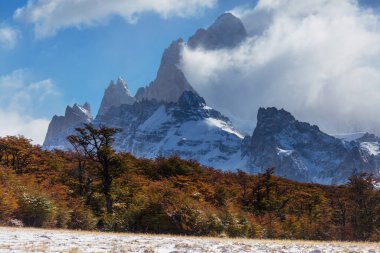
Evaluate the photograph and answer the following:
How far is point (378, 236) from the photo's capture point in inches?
1821

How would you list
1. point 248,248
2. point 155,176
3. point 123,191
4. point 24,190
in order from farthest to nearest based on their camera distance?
point 155,176 → point 123,191 → point 24,190 → point 248,248

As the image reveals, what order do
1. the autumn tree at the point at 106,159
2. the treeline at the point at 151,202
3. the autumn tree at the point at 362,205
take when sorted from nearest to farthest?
the treeline at the point at 151,202 < the autumn tree at the point at 106,159 < the autumn tree at the point at 362,205

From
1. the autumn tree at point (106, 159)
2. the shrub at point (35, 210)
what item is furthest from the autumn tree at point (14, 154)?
the shrub at point (35, 210)

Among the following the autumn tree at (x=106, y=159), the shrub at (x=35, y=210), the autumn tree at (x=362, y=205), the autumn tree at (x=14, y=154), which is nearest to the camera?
the shrub at (x=35, y=210)

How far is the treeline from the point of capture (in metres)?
38.3

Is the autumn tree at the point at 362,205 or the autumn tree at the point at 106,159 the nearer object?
the autumn tree at the point at 106,159

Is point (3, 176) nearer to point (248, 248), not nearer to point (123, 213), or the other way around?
point (123, 213)

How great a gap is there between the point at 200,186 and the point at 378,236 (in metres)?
20.1

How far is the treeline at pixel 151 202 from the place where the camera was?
38.3 metres

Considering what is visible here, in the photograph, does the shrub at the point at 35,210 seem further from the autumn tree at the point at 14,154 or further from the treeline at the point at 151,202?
the autumn tree at the point at 14,154

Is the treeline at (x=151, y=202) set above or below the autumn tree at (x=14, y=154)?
below

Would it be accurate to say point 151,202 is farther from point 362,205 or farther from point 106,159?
point 362,205

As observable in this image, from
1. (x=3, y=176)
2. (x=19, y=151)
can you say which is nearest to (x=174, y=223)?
(x=3, y=176)

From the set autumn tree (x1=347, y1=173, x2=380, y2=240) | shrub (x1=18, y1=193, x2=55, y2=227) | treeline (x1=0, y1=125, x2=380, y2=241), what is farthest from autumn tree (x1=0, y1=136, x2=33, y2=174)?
autumn tree (x1=347, y1=173, x2=380, y2=240)
